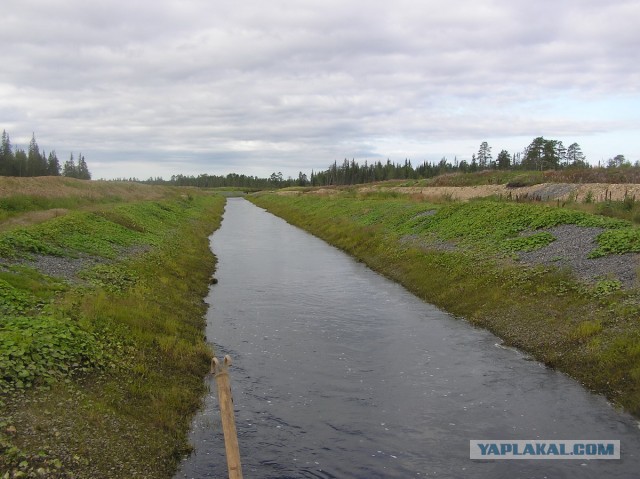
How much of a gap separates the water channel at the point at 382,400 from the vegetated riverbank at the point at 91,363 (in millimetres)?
978

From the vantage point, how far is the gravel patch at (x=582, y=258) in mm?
18641

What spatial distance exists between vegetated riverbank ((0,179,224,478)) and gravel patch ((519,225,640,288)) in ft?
51.0

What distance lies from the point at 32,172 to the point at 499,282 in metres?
140

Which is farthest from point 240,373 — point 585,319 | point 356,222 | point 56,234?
point 356,222

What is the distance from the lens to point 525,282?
21.0 metres

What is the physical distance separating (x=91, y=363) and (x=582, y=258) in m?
20.0

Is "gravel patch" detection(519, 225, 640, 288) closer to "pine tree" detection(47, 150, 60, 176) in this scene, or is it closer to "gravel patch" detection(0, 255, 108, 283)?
"gravel patch" detection(0, 255, 108, 283)

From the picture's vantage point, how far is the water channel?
406 inches

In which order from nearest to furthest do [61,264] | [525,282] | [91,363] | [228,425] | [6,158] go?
[228,425]
[91,363]
[525,282]
[61,264]
[6,158]

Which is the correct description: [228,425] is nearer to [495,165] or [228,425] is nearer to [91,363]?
[91,363]

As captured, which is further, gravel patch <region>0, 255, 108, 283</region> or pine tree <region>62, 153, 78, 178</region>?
pine tree <region>62, 153, 78, 178</region>

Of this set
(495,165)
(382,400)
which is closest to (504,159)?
(495,165)

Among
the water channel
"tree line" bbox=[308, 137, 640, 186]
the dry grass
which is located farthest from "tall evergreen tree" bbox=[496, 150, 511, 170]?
the water channel

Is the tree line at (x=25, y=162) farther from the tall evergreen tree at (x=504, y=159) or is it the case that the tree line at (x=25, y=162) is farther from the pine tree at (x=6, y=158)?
the tall evergreen tree at (x=504, y=159)
